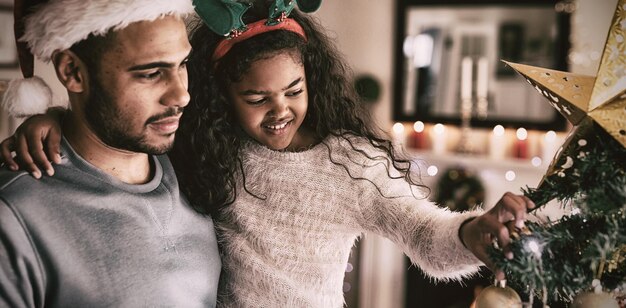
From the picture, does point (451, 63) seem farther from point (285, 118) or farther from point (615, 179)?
point (615, 179)

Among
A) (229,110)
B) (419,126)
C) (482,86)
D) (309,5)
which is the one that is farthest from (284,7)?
(419,126)

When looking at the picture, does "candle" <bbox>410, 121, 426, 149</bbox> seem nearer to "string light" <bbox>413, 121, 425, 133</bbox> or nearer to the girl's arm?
"string light" <bbox>413, 121, 425, 133</bbox>

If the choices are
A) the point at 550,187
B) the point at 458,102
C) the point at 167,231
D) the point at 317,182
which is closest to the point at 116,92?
the point at 167,231

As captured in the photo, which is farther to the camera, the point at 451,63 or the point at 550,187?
the point at 451,63

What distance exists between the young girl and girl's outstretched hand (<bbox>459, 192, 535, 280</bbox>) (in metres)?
0.19

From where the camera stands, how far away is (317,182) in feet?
4.24

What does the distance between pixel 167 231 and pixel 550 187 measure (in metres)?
0.68

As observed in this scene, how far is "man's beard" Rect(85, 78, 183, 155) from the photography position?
3.34 ft

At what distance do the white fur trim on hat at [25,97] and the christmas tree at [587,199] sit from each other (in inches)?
34.0

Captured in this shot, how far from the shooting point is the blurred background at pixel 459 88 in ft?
9.69

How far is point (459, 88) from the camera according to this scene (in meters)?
3.20

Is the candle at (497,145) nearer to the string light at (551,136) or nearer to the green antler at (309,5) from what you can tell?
the string light at (551,136)

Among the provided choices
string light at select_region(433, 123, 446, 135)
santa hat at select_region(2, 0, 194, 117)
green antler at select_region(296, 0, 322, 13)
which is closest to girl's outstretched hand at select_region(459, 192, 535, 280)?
green antler at select_region(296, 0, 322, 13)

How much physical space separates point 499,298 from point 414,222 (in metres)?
0.30
